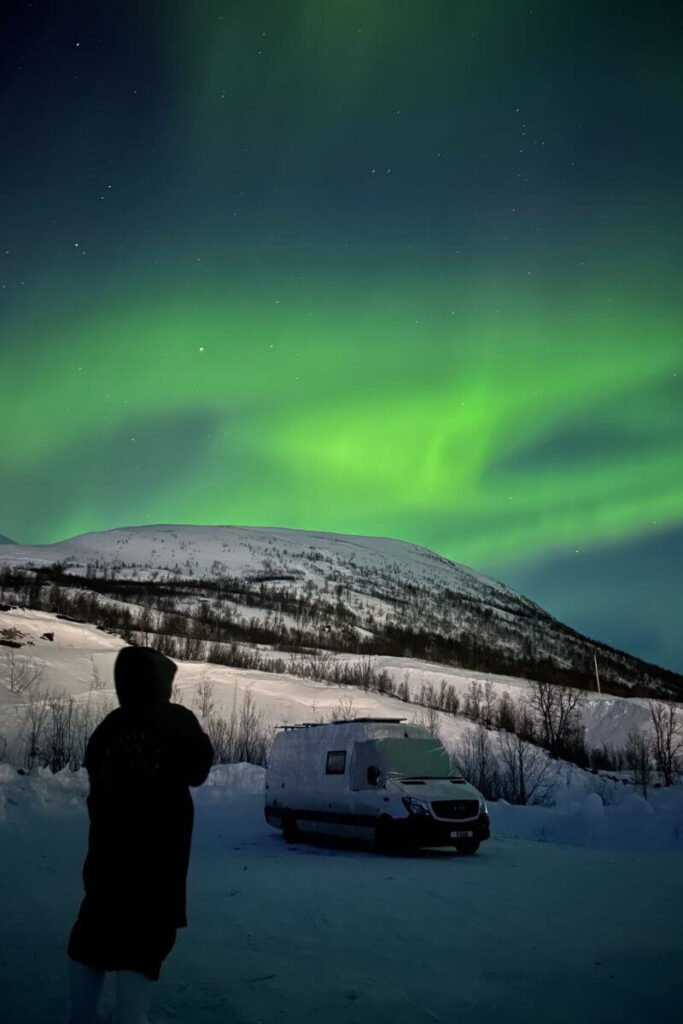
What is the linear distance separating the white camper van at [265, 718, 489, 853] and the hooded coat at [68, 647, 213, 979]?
9.42 metres

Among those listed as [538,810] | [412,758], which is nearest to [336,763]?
[412,758]

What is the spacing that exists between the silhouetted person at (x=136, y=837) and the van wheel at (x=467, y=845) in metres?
10.0

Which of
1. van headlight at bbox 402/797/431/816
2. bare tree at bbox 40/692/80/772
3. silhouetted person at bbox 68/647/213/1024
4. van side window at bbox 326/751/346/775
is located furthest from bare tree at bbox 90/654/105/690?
silhouetted person at bbox 68/647/213/1024

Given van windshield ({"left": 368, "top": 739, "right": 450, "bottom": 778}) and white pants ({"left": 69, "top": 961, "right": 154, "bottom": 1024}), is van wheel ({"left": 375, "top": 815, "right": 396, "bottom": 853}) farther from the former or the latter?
white pants ({"left": 69, "top": 961, "right": 154, "bottom": 1024})

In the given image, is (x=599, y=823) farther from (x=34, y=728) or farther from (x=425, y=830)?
(x=34, y=728)

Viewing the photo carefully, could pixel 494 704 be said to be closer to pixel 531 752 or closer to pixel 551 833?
pixel 531 752

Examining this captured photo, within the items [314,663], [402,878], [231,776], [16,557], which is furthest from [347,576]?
[402,878]

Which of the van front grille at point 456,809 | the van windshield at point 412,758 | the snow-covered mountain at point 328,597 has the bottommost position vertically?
the van front grille at point 456,809

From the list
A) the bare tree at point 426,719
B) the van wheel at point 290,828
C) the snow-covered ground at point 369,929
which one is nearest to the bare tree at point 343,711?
the bare tree at point 426,719

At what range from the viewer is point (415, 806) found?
12438 mm

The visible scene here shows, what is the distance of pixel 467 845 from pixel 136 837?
10.5 metres

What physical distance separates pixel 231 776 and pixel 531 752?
20220 mm

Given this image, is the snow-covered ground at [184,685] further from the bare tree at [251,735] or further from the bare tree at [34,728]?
the bare tree at [251,735]

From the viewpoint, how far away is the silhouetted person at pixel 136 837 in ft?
11.7
